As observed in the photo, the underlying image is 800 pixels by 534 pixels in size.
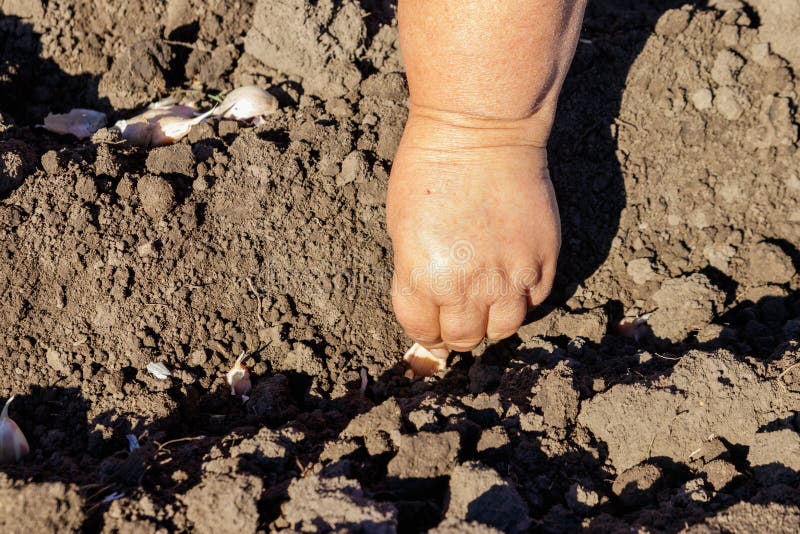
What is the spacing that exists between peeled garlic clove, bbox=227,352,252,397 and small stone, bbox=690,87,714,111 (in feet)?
7.10

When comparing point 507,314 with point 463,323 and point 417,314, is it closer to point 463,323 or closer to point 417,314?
point 463,323

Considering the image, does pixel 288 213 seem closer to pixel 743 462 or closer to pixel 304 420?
pixel 304 420

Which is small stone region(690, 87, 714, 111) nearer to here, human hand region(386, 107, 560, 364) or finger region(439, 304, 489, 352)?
human hand region(386, 107, 560, 364)

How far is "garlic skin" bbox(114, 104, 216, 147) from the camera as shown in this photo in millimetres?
2750

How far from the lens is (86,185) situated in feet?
A: 7.80

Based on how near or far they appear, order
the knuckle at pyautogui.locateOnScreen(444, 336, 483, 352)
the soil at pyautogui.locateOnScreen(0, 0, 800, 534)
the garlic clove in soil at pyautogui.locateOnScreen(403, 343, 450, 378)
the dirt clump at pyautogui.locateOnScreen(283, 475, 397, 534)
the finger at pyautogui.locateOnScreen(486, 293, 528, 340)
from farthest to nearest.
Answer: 1. the garlic clove in soil at pyautogui.locateOnScreen(403, 343, 450, 378)
2. the knuckle at pyautogui.locateOnScreen(444, 336, 483, 352)
3. the finger at pyautogui.locateOnScreen(486, 293, 528, 340)
4. the soil at pyautogui.locateOnScreen(0, 0, 800, 534)
5. the dirt clump at pyautogui.locateOnScreen(283, 475, 397, 534)

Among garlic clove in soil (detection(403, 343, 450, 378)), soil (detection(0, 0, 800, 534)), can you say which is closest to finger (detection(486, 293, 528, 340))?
soil (detection(0, 0, 800, 534))

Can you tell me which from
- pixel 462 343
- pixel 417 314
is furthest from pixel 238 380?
pixel 462 343

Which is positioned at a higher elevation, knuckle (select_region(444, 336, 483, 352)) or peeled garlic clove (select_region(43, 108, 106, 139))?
peeled garlic clove (select_region(43, 108, 106, 139))

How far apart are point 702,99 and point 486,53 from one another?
1.32m

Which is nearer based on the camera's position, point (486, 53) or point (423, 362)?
point (486, 53)

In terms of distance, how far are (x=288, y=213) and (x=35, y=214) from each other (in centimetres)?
88

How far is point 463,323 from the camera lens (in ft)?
7.33

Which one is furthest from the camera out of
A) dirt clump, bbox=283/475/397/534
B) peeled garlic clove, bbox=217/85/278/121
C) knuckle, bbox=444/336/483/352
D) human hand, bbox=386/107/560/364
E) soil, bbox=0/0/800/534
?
peeled garlic clove, bbox=217/85/278/121
